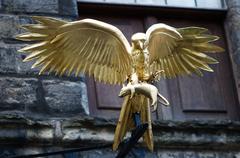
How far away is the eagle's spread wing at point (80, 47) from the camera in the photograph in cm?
576

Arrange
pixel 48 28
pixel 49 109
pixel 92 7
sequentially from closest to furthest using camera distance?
1. pixel 48 28
2. pixel 49 109
3. pixel 92 7

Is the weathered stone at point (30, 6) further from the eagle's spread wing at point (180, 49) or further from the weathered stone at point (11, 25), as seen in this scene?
the eagle's spread wing at point (180, 49)

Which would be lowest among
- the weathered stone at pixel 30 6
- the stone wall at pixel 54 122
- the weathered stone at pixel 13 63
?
the stone wall at pixel 54 122

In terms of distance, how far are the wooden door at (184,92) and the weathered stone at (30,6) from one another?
0.33 meters

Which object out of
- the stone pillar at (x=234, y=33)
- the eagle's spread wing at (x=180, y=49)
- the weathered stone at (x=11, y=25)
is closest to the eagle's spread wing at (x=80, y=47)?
the eagle's spread wing at (x=180, y=49)

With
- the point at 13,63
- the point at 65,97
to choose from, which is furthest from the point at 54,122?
the point at 13,63

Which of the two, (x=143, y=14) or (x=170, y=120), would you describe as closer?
(x=170, y=120)

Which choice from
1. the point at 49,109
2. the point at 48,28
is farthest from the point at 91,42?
the point at 49,109

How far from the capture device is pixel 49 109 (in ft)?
Answer: 21.8

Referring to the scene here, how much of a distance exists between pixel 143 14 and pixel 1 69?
1.19 metres

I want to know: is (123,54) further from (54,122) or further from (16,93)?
(16,93)

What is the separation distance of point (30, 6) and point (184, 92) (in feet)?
3.66

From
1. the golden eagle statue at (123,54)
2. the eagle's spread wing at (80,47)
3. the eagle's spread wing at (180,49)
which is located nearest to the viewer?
the golden eagle statue at (123,54)

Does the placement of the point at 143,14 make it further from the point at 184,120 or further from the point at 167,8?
the point at 184,120
